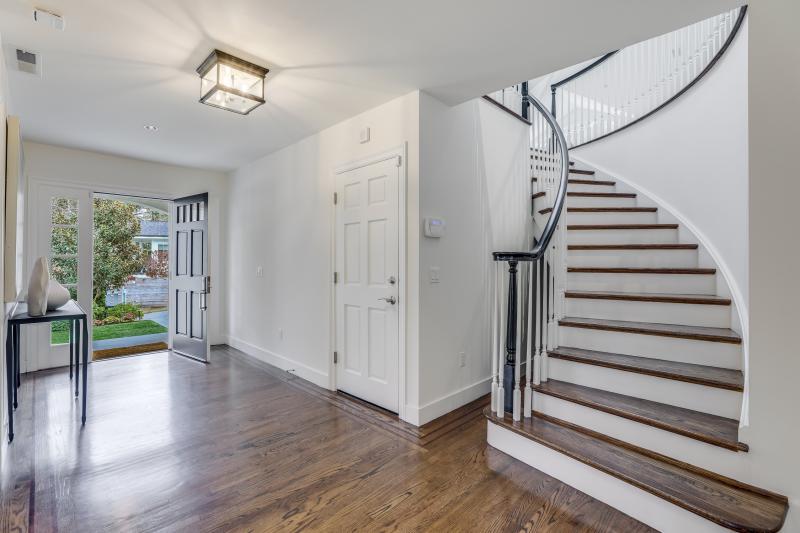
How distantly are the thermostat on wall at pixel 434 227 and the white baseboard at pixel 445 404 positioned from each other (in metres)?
1.26

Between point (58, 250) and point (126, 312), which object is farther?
point (126, 312)

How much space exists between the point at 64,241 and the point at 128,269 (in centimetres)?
456

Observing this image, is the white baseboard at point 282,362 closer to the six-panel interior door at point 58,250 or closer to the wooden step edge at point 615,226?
Answer: the six-panel interior door at point 58,250

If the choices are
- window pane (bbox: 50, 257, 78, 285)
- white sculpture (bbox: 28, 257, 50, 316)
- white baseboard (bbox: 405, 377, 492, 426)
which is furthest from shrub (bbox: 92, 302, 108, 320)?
white baseboard (bbox: 405, 377, 492, 426)

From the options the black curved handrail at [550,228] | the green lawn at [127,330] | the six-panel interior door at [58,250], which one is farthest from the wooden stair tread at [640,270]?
the green lawn at [127,330]

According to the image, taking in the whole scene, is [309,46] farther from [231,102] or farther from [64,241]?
[64,241]

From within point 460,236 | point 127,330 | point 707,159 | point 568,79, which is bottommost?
point 127,330

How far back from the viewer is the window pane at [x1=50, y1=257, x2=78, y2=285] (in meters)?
4.18

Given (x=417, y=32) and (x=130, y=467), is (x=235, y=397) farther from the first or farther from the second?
(x=417, y=32)

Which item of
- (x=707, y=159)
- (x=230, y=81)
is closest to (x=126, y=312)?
(x=230, y=81)

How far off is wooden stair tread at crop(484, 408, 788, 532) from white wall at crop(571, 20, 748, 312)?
3.76 ft

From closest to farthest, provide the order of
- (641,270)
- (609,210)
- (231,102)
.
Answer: (231,102) → (641,270) → (609,210)

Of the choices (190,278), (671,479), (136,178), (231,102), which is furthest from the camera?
(190,278)

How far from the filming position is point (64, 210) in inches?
167
